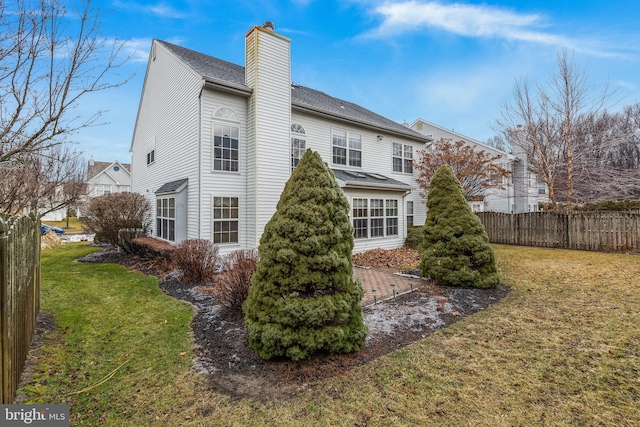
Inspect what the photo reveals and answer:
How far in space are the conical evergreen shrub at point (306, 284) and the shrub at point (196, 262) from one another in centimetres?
424

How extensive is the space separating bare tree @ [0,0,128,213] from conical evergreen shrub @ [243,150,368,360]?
4.31 metres

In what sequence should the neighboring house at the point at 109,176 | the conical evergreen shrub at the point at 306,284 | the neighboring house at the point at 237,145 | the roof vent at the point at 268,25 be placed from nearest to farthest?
the conical evergreen shrub at the point at 306,284, the neighboring house at the point at 237,145, the roof vent at the point at 268,25, the neighboring house at the point at 109,176

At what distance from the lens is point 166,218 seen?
11.8 metres

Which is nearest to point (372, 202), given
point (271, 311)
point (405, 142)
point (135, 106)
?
point (405, 142)

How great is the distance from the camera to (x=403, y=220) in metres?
14.9

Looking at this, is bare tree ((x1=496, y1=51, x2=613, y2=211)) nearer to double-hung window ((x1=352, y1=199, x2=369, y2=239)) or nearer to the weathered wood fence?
the weathered wood fence

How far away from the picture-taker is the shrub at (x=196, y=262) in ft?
25.5

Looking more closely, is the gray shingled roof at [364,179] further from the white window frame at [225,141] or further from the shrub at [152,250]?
the shrub at [152,250]

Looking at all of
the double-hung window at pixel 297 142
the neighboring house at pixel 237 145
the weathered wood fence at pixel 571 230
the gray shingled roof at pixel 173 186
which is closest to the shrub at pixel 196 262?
the neighboring house at pixel 237 145

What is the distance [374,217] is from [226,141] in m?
6.99

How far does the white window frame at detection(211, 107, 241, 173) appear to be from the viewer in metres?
10.2

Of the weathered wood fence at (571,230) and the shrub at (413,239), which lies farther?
the shrub at (413,239)

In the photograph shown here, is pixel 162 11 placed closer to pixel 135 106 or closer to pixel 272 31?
pixel 272 31

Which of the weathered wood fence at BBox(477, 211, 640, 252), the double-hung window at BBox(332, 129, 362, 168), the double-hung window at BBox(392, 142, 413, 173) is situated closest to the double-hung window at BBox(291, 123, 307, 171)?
the double-hung window at BBox(332, 129, 362, 168)
